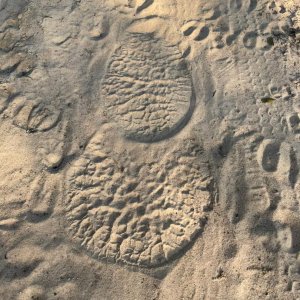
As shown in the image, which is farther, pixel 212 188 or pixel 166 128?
pixel 166 128

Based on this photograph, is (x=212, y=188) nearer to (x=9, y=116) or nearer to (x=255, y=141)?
(x=255, y=141)

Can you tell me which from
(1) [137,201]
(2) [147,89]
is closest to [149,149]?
(1) [137,201]

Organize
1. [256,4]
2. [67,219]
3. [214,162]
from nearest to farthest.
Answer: [67,219] → [214,162] → [256,4]

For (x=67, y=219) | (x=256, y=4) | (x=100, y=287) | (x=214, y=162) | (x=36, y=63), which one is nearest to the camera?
(x=100, y=287)

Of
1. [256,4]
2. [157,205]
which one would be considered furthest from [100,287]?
[256,4]

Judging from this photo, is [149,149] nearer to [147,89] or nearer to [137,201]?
[137,201]

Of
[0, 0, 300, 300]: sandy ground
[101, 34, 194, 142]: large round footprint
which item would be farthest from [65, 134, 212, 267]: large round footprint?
[101, 34, 194, 142]: large round footprint
